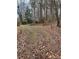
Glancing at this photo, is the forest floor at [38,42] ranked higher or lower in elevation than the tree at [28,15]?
lower

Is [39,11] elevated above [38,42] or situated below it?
above

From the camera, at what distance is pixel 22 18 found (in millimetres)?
1886

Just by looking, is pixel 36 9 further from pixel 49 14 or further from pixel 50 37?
pixel 50 37

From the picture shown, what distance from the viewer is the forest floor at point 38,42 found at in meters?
1.87

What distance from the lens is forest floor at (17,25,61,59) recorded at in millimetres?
1870

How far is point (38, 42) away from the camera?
6.22 feet

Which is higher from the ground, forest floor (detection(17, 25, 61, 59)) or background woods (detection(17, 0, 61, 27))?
background woods (detection(17, 0, 61, 27))

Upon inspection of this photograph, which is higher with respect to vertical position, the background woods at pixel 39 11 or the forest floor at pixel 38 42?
the background woods at pixel 39 11

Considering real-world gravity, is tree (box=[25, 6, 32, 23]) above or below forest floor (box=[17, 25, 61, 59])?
above

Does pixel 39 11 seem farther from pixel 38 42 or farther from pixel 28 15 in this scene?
pixel 38 42

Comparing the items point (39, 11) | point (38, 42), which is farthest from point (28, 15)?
point (38, 42)
